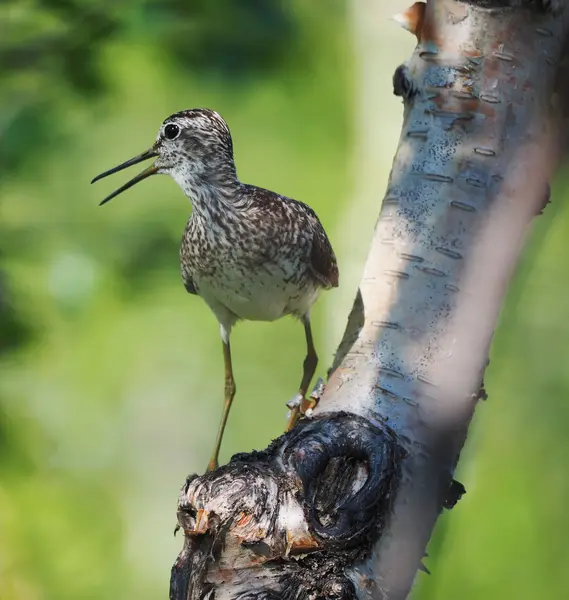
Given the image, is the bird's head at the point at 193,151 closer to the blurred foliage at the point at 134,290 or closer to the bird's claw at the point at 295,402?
the blurred foliage at the point at 134,290

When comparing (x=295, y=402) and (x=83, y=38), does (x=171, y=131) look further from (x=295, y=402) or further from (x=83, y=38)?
(x=295, y=402)

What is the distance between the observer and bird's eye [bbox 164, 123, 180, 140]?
3.68 m

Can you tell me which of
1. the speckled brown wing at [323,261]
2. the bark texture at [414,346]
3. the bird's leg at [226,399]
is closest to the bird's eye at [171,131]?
the speckled brown wing at [323,261]

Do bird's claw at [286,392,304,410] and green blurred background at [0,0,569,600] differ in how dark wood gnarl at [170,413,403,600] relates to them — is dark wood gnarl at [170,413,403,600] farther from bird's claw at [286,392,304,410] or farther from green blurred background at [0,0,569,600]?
bird's claw at [286,392,304,410]

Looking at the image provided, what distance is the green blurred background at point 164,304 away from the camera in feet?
12.0

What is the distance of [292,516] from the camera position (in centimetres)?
219

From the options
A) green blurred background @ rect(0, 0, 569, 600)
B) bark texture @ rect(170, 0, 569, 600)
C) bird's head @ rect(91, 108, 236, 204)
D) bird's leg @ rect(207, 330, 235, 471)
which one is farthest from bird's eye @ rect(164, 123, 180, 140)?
bark texture @ rect(170, 0, 569, 600)

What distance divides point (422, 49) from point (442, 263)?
657 mm

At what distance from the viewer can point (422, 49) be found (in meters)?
2.67

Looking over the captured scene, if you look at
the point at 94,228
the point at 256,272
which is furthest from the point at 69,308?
the point at 94,228

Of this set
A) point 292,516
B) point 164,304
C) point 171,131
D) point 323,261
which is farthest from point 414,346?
point 164,304

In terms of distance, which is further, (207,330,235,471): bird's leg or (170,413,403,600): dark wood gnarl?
(207,330,235,471): bird's leg

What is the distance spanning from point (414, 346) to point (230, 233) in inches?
64.7

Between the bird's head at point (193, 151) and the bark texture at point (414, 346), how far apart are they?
1.22 meters
